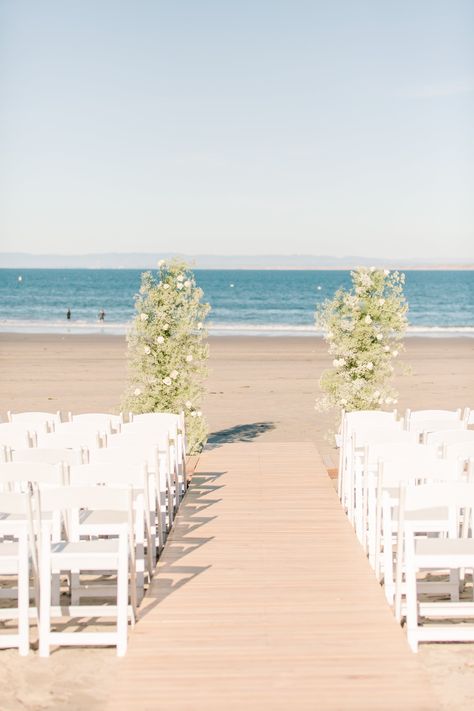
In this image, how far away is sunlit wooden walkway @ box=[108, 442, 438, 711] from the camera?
430 cm

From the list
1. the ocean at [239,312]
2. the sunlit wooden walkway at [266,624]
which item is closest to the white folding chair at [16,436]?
the sunlit wooden walkway at [266,624]

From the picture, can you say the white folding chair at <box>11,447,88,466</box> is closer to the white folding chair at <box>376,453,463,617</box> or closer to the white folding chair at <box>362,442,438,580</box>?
the white folding chair at <box>362,442,438,580</box>

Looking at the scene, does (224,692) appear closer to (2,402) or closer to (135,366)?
(135,366)

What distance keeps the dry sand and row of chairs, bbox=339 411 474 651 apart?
267 mm

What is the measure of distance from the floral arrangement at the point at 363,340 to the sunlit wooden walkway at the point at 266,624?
3.48 metres

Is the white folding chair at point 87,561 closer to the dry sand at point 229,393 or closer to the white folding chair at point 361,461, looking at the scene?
the dry sand at point 229,393

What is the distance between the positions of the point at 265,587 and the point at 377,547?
803 mm

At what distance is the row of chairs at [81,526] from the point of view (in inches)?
199

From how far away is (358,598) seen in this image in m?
5.55

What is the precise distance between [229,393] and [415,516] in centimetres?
1264

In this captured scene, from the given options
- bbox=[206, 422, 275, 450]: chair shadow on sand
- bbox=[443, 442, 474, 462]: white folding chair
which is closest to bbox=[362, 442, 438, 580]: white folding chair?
bbox=[443, 442, 474, 462]: white folding chair

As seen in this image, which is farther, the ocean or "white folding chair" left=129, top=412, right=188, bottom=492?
the ocean

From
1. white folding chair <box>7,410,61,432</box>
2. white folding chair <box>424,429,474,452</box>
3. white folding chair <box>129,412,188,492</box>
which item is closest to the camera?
white folding chair <box>424,429,474,452</box>

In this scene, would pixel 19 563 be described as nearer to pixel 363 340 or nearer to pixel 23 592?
pixel 23 592
